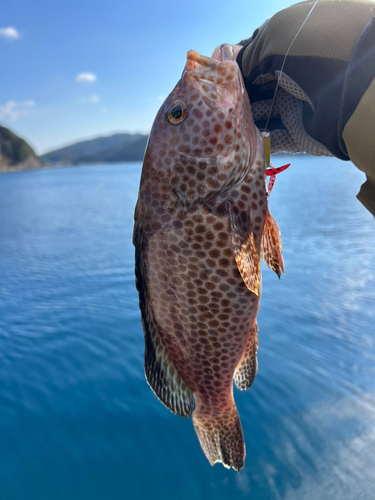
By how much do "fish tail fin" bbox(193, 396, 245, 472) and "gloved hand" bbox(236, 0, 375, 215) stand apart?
1.99m

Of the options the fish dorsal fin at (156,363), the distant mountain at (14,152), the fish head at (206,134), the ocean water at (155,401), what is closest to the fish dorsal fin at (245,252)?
the fish head at (206,134)

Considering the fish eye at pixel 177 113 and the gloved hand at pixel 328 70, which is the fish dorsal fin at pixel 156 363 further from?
the gloved hand at pixel 328 70

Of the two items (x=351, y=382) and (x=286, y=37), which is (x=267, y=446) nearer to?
(x=351, y=382)

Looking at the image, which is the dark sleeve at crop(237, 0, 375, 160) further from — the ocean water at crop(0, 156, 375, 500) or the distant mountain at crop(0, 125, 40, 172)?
the distant mountain at crop(0, 125, 40, 172)

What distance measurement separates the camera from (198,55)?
2.16 metres

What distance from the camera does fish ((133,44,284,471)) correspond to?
218 cm

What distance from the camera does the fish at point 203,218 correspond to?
2.18 meters

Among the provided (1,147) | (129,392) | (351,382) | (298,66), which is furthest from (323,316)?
(1,147)

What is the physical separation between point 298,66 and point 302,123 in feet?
1.57

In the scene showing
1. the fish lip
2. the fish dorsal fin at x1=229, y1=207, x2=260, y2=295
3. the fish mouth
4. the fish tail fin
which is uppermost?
the fish lip

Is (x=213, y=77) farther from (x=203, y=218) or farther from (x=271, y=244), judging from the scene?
(x=271, y=244)

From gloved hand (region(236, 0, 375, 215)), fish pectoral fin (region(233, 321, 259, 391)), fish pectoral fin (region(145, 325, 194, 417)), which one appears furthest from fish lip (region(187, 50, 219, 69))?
fish pectoral fin (region(233, 321, 259, 391))

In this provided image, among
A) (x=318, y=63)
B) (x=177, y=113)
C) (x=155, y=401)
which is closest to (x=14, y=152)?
(x=155, y=401)

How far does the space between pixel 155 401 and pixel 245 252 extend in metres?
3.14
